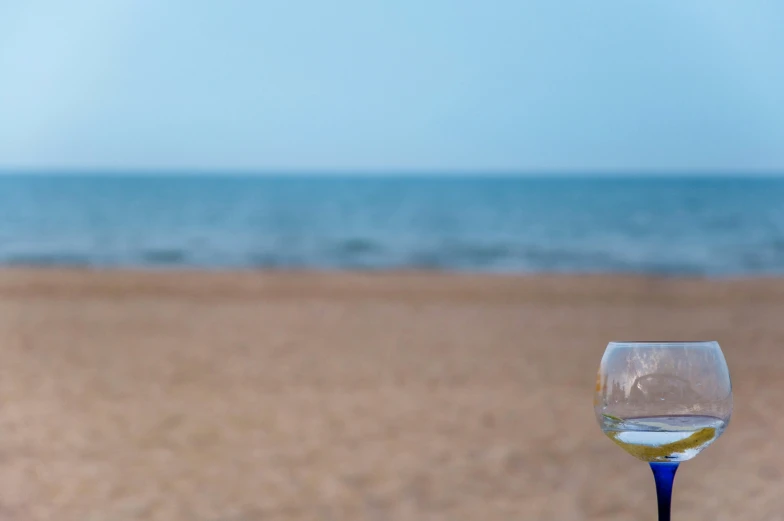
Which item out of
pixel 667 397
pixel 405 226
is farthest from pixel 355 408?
pixel 405 226

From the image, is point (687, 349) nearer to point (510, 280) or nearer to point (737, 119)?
point (510, 280)

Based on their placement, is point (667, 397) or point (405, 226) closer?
point (667, 397)

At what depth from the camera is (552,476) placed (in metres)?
3.77

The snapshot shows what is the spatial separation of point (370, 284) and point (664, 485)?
380 inches

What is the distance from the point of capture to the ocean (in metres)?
15.9

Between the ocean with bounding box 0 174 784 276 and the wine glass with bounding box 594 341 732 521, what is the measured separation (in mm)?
12781

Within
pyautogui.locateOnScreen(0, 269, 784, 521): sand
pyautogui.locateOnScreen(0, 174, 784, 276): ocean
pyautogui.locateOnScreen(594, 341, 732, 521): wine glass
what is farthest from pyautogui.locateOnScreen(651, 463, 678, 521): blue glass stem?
pyautogui.locateOnScreen(0, 174, 784, 276): ocean

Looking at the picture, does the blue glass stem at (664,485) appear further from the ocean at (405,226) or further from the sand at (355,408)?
the ocean at (405,226)

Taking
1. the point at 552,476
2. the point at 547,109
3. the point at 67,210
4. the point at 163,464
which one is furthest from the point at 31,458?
the point at 67,210

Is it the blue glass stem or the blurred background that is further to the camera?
the blurred background

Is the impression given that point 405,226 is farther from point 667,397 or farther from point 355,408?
point 667,397

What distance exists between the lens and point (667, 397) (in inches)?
37.8

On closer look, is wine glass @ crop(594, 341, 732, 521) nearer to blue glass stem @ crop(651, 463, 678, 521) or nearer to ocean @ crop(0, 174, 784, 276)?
blue glass stem @ crop(651, 463, 678, 521)

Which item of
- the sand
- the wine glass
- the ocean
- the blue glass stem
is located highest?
the wine glass
